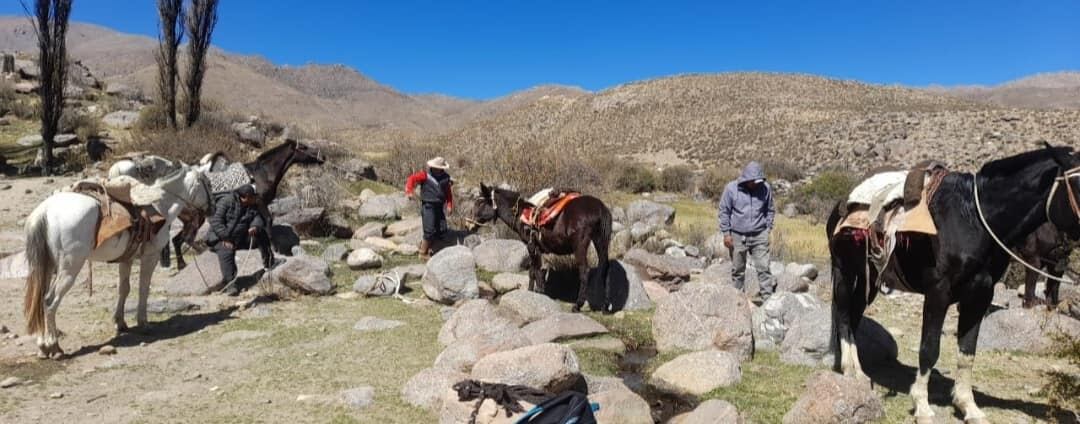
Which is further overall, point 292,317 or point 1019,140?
point 1019,140

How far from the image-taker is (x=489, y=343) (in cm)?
544

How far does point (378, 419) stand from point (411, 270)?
5047 mm

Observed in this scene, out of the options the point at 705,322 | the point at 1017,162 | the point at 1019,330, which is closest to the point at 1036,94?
the point at 1019,330

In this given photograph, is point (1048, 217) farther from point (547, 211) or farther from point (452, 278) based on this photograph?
point (452, 278)

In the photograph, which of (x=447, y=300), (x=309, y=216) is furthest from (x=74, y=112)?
(x=447, y=300)

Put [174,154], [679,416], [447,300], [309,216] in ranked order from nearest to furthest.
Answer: [679,416] < [447,300] < [309,216] < [174,154]

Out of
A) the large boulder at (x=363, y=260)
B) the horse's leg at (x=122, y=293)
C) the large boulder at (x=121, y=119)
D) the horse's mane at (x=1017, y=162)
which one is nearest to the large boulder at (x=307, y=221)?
the large boulder at (x=363, y=260)

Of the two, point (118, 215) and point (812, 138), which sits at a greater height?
point (812, 138)

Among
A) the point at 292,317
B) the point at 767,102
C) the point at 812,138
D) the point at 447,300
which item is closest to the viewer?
the point at 292,317

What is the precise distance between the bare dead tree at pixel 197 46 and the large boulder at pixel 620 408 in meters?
19.7

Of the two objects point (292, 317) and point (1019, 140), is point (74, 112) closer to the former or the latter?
point (292, 317)

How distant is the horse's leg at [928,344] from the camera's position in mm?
4551

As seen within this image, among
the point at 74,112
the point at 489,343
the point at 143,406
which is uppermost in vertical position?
the point at 74,112

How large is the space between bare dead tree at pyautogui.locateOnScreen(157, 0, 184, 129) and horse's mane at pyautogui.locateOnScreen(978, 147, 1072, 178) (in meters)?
21.2
